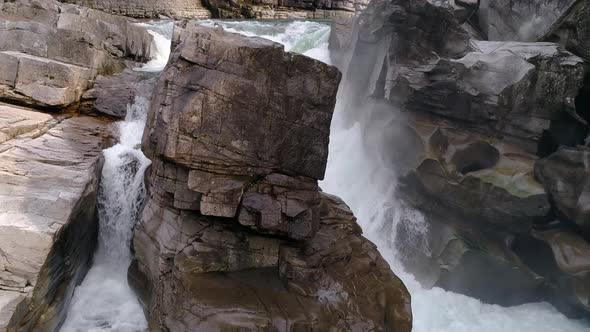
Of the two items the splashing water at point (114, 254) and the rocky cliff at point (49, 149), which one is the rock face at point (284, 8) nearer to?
the rocky cliff at point (49, 149)

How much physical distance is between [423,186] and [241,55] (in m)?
6.44

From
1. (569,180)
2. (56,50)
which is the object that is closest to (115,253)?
(56,50)

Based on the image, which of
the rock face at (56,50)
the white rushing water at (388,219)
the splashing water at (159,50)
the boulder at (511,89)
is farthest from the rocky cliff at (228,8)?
the boulder at (511,89)

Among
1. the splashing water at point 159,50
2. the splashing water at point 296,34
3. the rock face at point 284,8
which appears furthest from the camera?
the rock face at point 284,8

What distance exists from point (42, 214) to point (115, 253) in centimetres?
217

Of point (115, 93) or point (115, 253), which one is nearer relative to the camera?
point (115, 253)

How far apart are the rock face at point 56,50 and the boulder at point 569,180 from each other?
42.5ft

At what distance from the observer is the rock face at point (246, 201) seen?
6785mm

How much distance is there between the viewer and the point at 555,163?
991 centimetres

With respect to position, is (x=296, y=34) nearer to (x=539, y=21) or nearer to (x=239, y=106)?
(x=539, y=21)

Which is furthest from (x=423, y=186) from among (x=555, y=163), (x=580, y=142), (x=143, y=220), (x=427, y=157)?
(x=143, y=220)

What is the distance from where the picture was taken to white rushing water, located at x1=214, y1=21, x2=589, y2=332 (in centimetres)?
944

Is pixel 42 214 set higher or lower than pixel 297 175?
lower

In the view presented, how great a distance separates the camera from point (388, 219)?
1165cm
